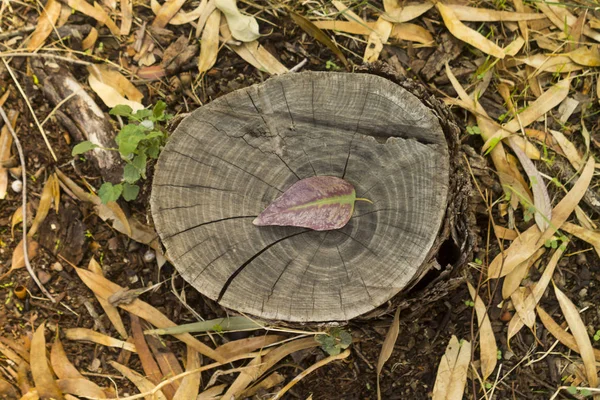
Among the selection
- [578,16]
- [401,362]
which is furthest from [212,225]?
[578,16]

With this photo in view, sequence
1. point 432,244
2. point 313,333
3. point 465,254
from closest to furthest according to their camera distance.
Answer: point 432,244 → point 465,254 → point 313,333

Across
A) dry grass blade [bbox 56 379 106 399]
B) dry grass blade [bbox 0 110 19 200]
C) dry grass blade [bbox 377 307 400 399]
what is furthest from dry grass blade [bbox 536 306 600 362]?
dry grass blade [bbox 0 110 19 200]

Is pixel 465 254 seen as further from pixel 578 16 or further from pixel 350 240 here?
pixel 578 16

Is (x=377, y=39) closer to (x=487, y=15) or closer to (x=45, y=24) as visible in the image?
(x=487, y=15)

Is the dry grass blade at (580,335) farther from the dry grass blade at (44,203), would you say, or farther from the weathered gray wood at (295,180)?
the dry grass blade at (44,203)

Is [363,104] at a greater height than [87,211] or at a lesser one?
greater

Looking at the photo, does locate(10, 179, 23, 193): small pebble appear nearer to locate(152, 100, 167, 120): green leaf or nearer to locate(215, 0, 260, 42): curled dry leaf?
locate(152, 100, 167, 120): green leaf

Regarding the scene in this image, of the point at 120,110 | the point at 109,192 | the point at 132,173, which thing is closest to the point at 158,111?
the point at 120,110

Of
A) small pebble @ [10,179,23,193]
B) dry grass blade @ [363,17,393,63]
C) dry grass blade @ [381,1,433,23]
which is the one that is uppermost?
dry grass blade @ [381,1,433,23]
